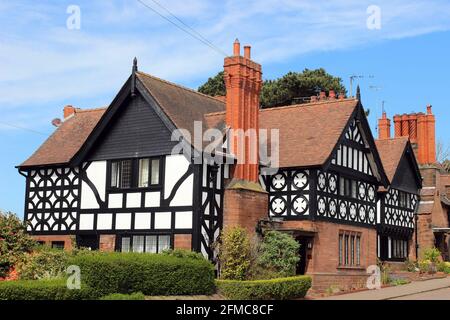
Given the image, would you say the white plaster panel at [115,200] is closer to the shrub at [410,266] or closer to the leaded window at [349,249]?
the leaded window at [349,249]

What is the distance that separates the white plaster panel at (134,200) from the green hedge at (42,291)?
8.46 metres

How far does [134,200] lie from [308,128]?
8714 mm

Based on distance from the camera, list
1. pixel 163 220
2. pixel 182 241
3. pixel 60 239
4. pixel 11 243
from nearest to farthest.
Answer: pixel 11 243 < pixel 182 241 < pixel 163 220 < pixel 60 239

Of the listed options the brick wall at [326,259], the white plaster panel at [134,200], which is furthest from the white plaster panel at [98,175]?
the brick wall at [326,259]

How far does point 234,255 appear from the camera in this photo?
26.4m

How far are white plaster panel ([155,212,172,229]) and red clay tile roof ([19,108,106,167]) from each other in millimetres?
6561

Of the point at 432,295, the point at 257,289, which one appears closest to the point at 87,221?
the point at 257,289

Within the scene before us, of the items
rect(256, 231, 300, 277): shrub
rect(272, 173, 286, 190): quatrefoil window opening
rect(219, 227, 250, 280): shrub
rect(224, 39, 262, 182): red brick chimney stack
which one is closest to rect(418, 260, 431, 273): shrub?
rect(272, 173, 286, 190): quatrefoil window opening

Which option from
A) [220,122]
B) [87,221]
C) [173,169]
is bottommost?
[87,221]

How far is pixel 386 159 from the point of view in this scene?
4047 centimetres

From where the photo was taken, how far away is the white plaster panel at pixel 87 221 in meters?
30.5

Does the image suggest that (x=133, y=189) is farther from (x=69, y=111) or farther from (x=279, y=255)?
(x=69, y=111)
